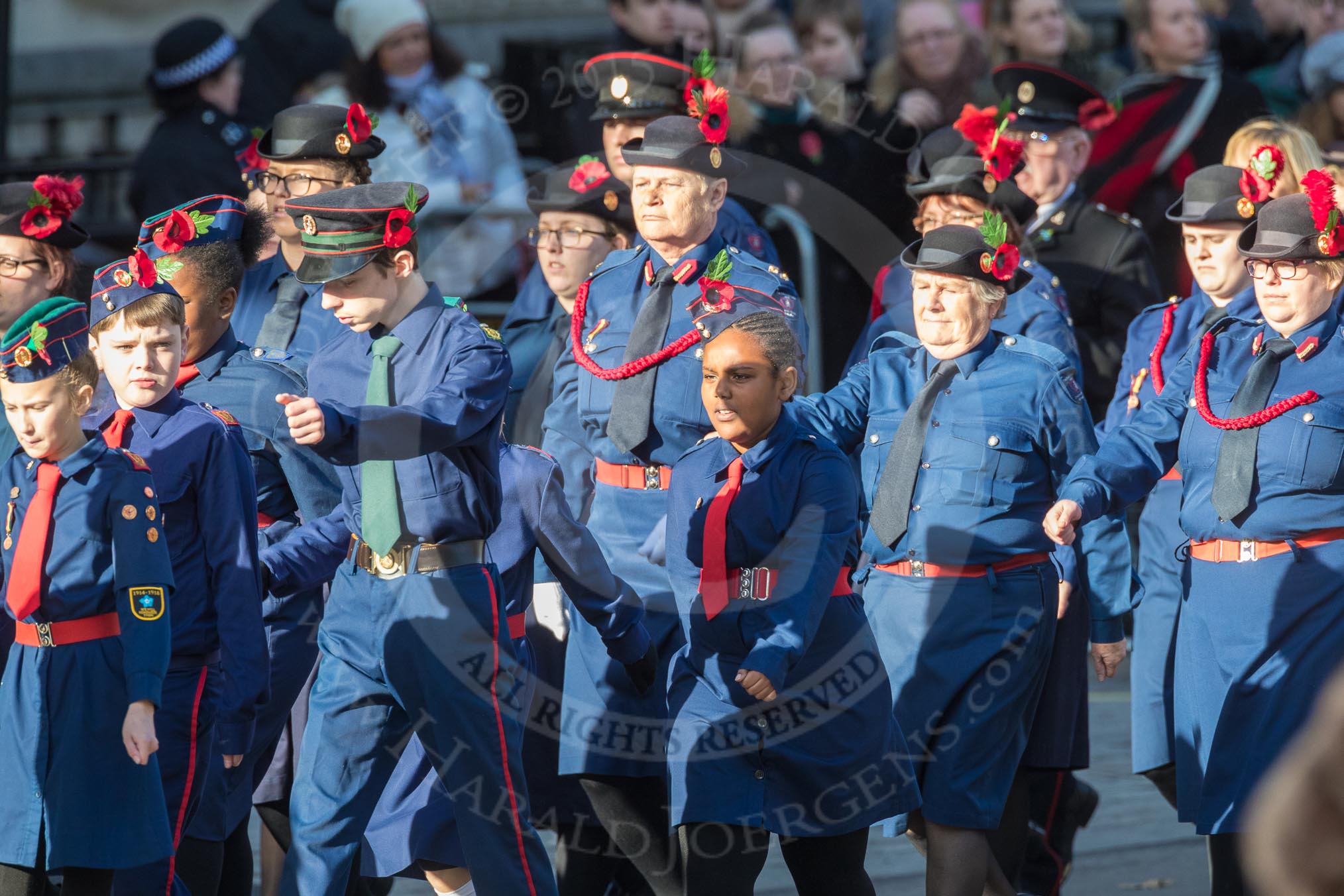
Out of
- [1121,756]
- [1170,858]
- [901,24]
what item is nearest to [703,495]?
[1170,858]

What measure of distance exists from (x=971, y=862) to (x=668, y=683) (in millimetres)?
871

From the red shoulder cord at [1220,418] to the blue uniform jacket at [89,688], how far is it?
245cm

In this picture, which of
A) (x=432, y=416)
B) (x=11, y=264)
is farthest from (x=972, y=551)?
(x=11, y=264)

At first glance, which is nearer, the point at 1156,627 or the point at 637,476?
the point at 637,476

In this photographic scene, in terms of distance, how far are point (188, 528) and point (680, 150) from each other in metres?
1.59

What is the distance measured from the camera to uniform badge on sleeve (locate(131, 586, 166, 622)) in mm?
4023

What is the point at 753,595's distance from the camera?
4.32m

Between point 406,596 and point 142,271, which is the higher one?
point 142,271

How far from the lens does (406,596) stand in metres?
4.14

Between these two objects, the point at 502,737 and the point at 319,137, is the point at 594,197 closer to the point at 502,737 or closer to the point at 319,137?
the point at 319,137

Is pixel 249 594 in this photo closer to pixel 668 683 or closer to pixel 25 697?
pixel 25 697

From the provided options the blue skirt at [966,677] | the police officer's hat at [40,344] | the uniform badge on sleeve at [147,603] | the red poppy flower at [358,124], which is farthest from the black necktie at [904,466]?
the police officer's hat at [40,344]

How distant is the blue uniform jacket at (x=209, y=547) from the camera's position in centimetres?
434

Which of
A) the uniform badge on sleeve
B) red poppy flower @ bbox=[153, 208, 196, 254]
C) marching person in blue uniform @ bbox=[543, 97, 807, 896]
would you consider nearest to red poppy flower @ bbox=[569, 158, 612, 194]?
marching person in blue uniform @ bbox=[543, 97, 807, 896]
